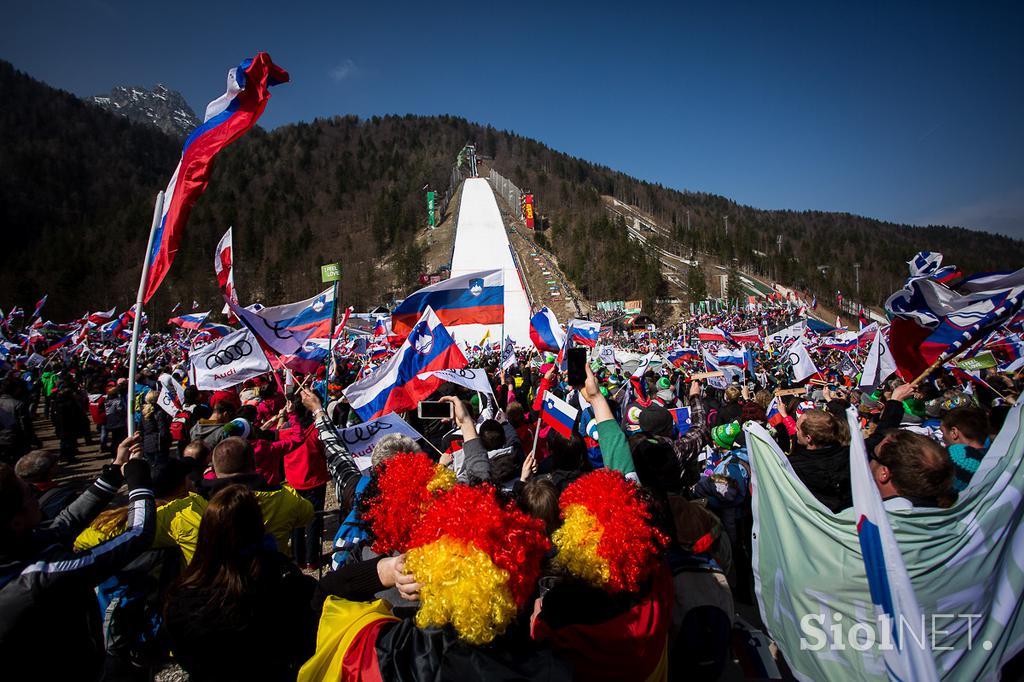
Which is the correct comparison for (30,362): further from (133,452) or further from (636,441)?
(636,441)

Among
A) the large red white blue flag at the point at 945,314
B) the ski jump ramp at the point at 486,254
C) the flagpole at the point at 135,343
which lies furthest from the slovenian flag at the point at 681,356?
the flagpole at the point at 135,343

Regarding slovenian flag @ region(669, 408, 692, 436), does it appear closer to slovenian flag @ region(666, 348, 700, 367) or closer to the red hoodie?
the red hoodie

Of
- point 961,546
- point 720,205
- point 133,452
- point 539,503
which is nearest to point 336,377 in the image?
point 133,452

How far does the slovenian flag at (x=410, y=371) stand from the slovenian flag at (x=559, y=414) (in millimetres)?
1684

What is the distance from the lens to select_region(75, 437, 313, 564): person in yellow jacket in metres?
2.74

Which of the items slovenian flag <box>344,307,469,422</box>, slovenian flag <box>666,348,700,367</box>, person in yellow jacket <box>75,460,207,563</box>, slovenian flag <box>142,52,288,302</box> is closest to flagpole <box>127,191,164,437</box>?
slovenian flag <box>142,52,288,302</box>

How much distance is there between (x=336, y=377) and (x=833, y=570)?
1109 centimetres

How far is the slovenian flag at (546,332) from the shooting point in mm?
8531

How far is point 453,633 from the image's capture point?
1.50 meters

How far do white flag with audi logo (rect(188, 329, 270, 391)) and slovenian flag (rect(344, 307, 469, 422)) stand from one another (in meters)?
1.28

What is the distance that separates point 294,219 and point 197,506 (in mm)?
98073

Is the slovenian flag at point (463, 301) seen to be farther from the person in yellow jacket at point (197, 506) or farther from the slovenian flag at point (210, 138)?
the person in yellow jacket at point (197, 506)

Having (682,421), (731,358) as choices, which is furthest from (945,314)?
(731,358)

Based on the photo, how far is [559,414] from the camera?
14.2ft
